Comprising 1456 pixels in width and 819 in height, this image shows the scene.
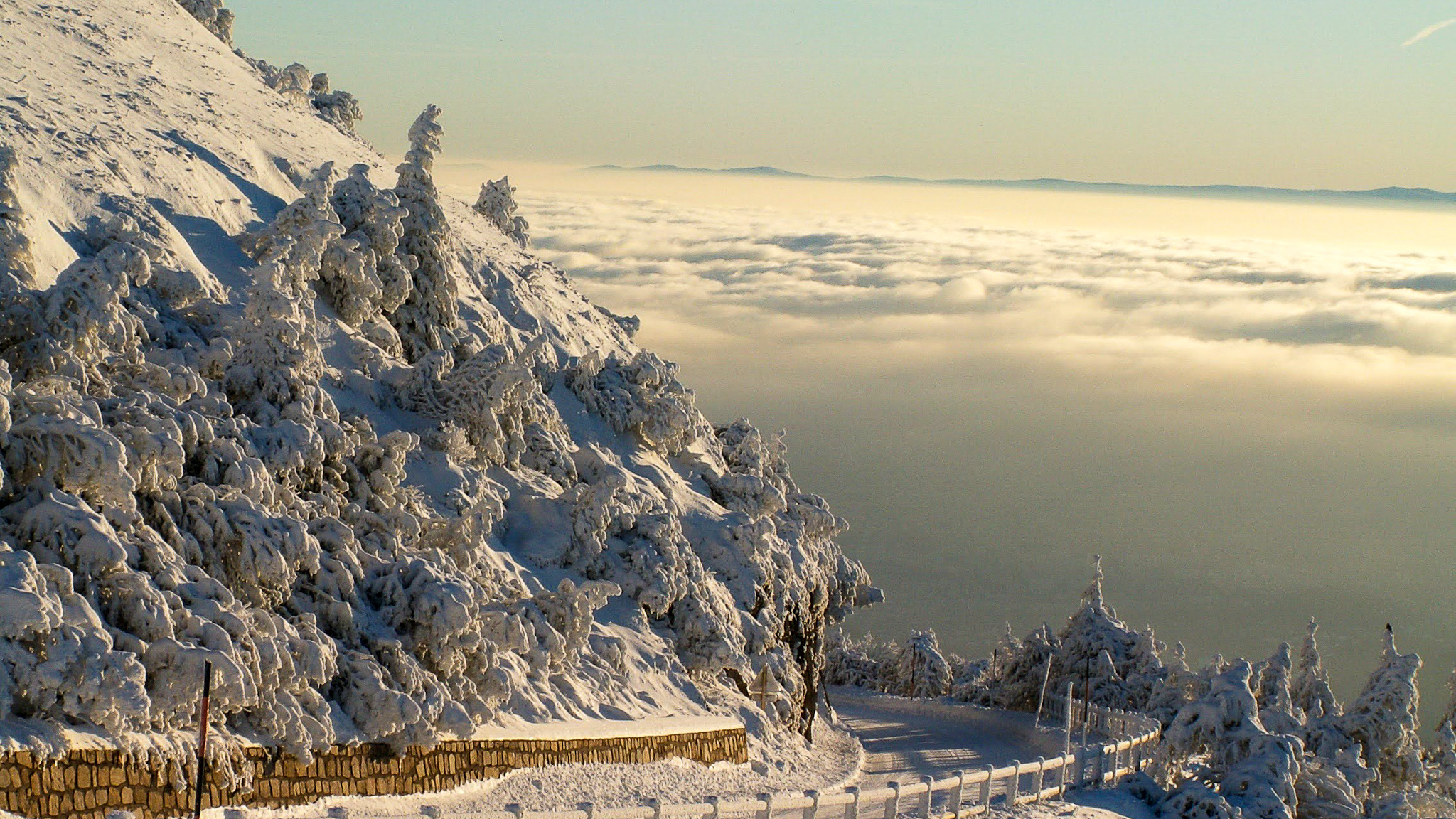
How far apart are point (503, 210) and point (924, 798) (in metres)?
39.0

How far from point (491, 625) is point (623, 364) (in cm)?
1840

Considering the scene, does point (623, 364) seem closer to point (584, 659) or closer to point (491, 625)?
point (584, 659)

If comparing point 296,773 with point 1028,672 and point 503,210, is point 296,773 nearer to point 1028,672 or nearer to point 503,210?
point 503,210

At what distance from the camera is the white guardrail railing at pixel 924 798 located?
2002 cm

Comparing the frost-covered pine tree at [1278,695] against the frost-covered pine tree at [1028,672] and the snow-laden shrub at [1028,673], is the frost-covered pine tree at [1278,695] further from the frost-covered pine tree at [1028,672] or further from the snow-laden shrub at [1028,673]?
the frost-covered pine tree at [1028,672]

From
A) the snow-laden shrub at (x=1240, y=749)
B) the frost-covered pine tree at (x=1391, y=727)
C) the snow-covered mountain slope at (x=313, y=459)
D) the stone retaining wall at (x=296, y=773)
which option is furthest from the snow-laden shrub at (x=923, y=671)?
the stone retaining wall at (x=296, y=773)

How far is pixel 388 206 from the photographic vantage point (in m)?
39.0

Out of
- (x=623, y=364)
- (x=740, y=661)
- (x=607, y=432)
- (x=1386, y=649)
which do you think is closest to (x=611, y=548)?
(x=740, y=661)

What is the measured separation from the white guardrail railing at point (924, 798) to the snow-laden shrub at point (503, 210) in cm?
3009

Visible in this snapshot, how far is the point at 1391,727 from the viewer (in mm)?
51625

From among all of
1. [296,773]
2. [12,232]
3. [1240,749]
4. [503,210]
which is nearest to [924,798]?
[296,773]

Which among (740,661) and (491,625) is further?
(740,661)

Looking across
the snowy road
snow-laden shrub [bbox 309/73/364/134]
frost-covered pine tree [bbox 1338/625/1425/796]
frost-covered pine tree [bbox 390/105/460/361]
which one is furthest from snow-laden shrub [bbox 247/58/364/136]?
frost-covered pine tree [bbox 1338/625/1425/796]

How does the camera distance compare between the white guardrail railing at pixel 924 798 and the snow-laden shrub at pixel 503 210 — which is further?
the snow-laden shrub at pixel 503 210
